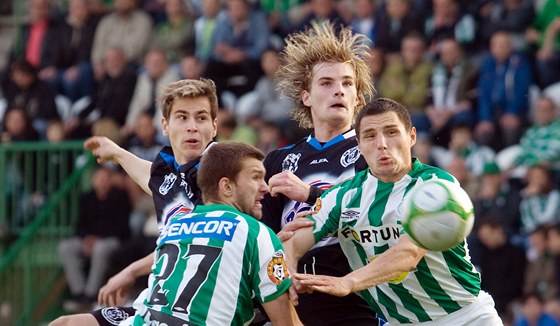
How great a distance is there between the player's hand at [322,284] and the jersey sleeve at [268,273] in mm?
77

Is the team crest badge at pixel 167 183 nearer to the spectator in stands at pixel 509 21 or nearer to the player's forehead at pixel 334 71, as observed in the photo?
the player's forehead at pixel 334 71

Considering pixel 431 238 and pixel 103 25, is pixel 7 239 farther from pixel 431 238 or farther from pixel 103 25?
pixel 431 238

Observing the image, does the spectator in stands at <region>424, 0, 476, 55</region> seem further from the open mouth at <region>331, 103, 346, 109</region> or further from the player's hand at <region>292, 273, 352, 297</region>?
the player's hand at <region>292, 273, 352, 297</region>

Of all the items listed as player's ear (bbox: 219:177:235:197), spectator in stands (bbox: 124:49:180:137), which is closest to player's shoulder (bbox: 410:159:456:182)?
player's ear (bbox: 219:177:235:197)

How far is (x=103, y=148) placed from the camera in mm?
8312

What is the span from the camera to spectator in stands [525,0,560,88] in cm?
1341

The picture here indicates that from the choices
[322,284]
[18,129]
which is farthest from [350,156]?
[18,129]

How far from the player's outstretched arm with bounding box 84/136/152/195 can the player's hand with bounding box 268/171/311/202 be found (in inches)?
49.3

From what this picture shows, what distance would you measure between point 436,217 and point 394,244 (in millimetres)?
591

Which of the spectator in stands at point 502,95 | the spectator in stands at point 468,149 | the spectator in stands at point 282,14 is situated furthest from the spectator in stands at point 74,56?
the spectator in stands at point 502,95

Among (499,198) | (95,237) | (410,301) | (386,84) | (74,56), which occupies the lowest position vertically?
(95,237)

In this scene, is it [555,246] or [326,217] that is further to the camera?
[555,246]

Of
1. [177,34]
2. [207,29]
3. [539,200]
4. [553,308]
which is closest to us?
[553,308]

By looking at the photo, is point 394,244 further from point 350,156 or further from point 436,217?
point 350,156
